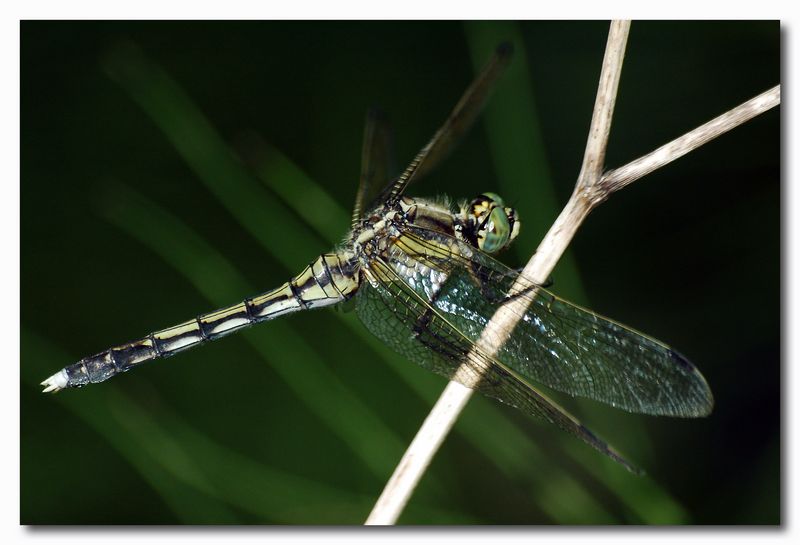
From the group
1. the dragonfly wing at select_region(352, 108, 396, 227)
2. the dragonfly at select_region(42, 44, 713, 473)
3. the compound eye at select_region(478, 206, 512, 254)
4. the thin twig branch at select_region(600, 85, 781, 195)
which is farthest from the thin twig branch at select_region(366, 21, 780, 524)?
the dragonfly wing at select_region(352, 108, 396, 227)

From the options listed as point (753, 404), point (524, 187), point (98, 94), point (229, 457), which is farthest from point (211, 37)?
point (753, 404)

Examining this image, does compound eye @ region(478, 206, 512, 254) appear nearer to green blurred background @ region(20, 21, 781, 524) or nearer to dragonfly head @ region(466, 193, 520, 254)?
dragonfly head @ region(466, 193, 520, 254)

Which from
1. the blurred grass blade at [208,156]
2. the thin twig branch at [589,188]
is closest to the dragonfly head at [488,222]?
the thin twig branch at [589,188]

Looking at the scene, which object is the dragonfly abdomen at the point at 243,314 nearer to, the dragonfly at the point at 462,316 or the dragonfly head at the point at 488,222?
the dragonfly at the point at 462,316

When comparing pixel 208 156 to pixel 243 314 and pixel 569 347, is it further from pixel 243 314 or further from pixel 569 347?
pixel 569 347

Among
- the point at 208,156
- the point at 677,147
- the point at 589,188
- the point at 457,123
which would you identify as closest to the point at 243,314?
the point at 208,156
